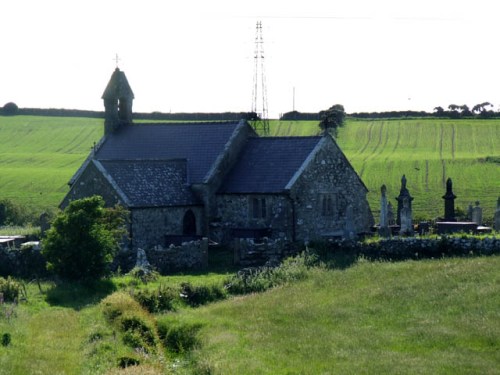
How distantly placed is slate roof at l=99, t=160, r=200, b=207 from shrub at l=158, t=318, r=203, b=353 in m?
17.7

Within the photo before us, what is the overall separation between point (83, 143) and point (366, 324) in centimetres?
9499

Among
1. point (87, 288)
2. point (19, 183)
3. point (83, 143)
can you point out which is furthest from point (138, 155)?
point (83, 143)

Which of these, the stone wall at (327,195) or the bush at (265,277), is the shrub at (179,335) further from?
the stone wall at (327,195)

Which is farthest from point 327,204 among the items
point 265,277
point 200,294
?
point 200,294

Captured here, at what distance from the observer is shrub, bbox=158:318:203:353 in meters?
21.8

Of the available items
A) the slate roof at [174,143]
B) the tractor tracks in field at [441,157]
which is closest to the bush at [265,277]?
the slate roof at [174,143]

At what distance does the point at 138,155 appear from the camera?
47.9 metres

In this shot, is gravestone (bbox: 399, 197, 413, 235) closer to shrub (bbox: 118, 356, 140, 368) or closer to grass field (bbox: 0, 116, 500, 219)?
grass field (bbox: 0, 116, 500, 219)

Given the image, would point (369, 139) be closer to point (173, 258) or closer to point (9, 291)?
point (173, 258)

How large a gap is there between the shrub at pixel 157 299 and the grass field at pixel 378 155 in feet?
119

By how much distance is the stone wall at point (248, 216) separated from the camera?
1660 inches

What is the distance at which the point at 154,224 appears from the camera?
4172 cm

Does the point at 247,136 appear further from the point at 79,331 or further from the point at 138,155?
the point at 79,331

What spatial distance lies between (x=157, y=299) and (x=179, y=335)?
4503mm
